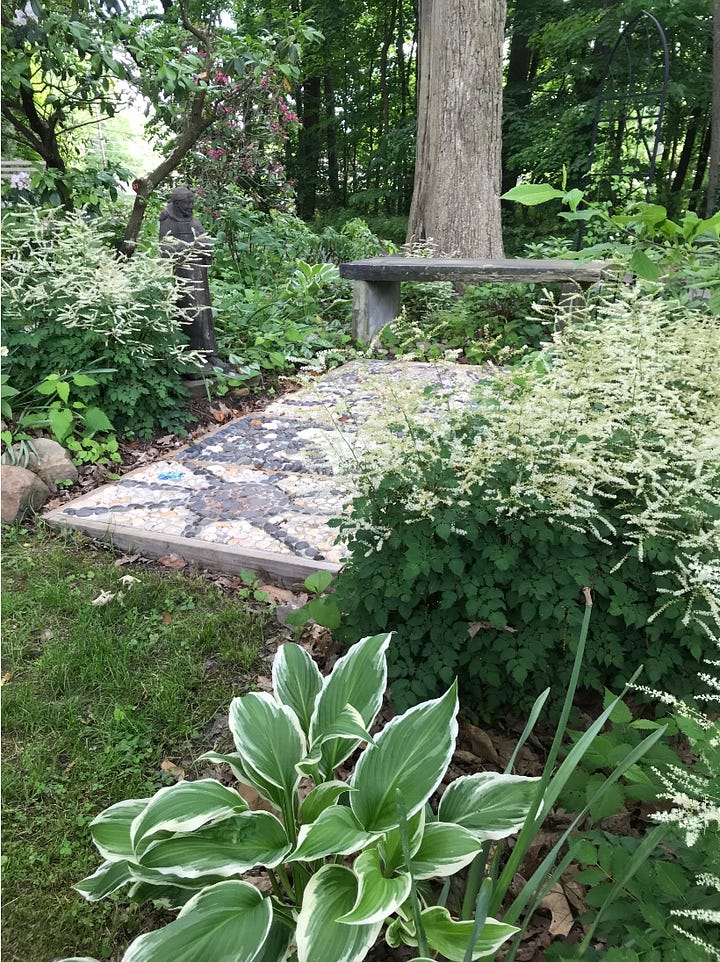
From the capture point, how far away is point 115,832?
137 cm

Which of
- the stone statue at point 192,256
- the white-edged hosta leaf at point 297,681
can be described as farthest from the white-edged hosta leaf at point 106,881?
the stone statue at point 192,256

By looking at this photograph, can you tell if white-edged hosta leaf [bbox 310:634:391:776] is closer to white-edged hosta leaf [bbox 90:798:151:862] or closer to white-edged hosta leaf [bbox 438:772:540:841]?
white-edged hosta leaf [bbox 438:772:540:841]

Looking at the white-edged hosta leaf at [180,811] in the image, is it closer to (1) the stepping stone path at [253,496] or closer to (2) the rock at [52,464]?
(1) the stepping stone path at [253,496]

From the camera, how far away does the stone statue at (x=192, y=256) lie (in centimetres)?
457

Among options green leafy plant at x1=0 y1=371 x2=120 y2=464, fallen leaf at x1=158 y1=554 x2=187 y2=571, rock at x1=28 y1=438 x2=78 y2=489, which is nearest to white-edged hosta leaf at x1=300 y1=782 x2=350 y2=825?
fallen leaf at x1=158 y1=554 x2=187 y2=571

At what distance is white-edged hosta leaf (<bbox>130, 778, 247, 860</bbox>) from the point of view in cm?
124

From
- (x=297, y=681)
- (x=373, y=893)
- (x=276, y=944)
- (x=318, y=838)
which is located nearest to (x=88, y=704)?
(x=297, y=681)

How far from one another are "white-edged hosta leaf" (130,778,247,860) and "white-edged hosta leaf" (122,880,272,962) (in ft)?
0.40

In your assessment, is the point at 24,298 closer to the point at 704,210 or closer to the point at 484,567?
the point at 484,567

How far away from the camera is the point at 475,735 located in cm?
200

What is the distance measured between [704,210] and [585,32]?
10.5 feet

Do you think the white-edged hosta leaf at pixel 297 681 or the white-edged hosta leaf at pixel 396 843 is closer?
the white-edged hosta leaf at pixel 396 843

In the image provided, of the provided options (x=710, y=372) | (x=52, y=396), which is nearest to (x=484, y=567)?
(x=710, y=372)

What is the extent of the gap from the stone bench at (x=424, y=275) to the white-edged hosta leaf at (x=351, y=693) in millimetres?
4244
